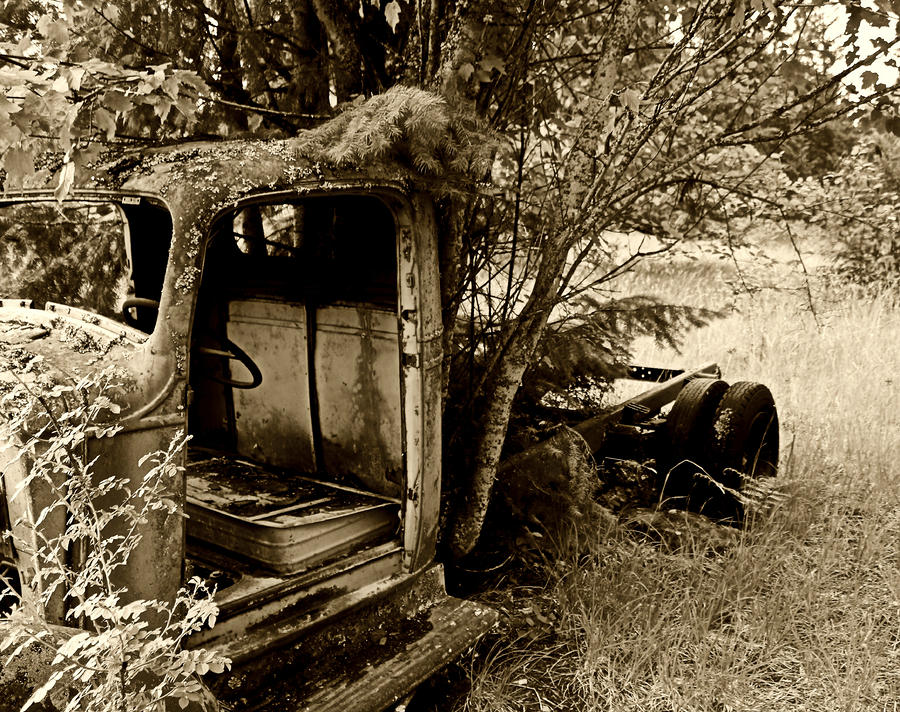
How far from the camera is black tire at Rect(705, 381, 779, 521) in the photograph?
163 inches

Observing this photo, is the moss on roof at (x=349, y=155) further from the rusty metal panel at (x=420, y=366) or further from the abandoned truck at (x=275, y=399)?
the rusty metal panel at (x=420, y=366)

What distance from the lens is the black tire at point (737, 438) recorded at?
4.13 metres

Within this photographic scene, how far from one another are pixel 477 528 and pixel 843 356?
15.1 ft

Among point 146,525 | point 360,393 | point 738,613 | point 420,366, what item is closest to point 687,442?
point 738,613

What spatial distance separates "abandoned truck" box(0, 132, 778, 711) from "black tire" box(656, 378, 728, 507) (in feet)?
1.97

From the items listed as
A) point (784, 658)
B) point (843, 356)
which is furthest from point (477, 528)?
point (843, 356)

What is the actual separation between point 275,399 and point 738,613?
2.08 m

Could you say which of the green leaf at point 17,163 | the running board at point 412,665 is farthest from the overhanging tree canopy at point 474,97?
the running board at point 412,665

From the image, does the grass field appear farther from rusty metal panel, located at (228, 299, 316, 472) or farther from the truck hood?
the truck hood

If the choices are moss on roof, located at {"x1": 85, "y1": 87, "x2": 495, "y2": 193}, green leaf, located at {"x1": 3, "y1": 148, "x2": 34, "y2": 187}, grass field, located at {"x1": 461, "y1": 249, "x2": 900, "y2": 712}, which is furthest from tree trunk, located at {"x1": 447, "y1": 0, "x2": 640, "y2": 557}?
green leaf, located at {"x1": 3, "y1": 148, "x2": 34, "y2": 187}

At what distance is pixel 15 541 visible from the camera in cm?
202

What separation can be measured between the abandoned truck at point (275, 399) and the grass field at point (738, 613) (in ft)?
1.26

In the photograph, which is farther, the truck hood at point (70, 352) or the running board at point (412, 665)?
the running board at point (412, 665)

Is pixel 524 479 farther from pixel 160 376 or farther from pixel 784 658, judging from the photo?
pixel 160 376
